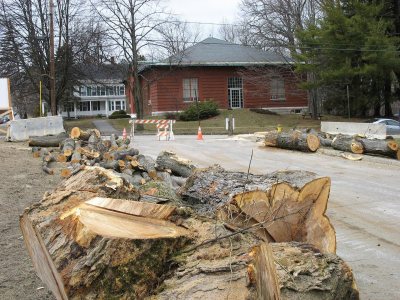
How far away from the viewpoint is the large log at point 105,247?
3.49 metres

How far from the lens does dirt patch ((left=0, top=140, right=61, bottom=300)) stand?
4.80m

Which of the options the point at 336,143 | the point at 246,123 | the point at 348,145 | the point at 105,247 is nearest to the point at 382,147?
the point at 348,145

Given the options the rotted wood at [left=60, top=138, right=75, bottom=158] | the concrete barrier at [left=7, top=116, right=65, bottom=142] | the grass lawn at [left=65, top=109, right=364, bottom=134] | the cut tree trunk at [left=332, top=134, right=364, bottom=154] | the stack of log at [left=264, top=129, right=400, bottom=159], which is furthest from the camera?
the grass lawn at [left=65, top=109, right=364, bottom=134]

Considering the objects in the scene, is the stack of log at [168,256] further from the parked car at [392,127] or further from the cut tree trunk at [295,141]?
the parked car at [392,127]

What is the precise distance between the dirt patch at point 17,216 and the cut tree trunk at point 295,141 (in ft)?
29.1

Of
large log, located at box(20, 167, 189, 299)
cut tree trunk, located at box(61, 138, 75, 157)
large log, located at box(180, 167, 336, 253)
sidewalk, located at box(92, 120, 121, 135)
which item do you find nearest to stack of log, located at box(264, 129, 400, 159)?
cut tree trunk, located at box(61, 138, 75, 157)

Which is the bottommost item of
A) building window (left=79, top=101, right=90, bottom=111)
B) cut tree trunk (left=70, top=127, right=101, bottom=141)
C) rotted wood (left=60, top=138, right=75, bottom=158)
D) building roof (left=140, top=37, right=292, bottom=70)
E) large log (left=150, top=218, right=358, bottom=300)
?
large log (left=150, top=218, right=358, bottom=300)

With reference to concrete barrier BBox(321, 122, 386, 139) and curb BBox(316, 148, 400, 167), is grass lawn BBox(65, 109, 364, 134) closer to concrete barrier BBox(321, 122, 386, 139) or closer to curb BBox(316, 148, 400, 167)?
concrete barrier BBox(321, 122, 386, 139)

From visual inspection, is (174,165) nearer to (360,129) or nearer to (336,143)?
(336,143)

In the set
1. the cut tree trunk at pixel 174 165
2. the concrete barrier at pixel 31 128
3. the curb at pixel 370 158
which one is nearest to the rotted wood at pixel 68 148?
the cut tree trunk at pixel 174 165

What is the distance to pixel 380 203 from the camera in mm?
8898

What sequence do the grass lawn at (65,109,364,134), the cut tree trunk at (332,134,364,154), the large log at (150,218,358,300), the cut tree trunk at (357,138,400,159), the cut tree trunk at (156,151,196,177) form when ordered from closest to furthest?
the large log at (150,218,358,300), the cut tree trunk at (156,151,196,177), the cut tree trunk at (357,138,400,159), the cut tree trunk at (332,134,364,154), the grass lawn at (65,109,364,134)

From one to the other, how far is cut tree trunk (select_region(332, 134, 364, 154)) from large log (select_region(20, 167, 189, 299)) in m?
13.1

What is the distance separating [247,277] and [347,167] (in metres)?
11.3
